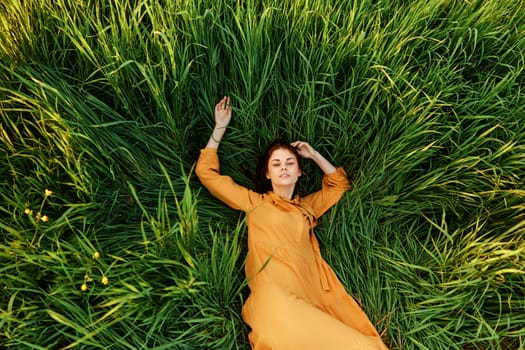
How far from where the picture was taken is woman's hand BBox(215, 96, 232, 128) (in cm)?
197

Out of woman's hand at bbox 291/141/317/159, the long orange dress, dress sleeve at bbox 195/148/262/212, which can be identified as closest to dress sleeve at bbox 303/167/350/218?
the long orange dress

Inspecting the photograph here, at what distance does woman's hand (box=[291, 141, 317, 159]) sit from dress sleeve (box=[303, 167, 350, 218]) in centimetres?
14

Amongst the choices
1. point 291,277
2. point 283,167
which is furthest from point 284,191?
point 291,277

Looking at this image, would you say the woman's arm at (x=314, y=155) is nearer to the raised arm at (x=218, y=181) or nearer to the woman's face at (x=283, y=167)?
the woman's face at (x=283, y=167)

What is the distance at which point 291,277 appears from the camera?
1.75 m

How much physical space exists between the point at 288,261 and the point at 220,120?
2.57ft

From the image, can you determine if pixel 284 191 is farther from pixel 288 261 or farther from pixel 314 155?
pixel 288 261

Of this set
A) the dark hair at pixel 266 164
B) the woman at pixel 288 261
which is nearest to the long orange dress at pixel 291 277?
the woman at pixel 288 261

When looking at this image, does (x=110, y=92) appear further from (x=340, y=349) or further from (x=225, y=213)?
(x=340, y=349)

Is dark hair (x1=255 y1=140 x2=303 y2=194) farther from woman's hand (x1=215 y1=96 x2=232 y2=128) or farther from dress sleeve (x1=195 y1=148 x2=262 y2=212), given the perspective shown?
woman's hand (x1=215 y1=96 x2=232 y2=128)

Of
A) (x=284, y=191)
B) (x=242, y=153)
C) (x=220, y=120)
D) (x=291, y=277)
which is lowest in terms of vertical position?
(x=291, y=277)

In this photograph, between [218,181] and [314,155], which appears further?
[314,155]

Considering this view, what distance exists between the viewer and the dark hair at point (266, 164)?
1.96 meters

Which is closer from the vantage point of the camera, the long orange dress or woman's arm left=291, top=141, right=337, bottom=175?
the long orange dress
